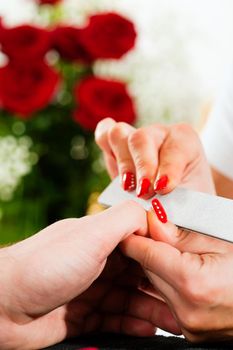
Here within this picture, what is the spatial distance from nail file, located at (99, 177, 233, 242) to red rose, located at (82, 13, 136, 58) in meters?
0.58

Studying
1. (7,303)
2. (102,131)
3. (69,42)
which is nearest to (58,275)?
(7,303)

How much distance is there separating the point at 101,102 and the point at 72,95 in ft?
0.38

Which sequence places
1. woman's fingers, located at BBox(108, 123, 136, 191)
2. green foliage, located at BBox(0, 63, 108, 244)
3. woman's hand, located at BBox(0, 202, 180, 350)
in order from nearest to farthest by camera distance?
woman's hand, located at BBox(0, 202, 180, 350), woman's fingers, located at BBox(108, 123, 136, 191), green foliage, located at BBox(0, 63, 108, 244)

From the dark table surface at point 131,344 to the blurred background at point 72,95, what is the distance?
60cm

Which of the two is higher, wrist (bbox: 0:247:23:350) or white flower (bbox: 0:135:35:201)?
wrist (bbox: 0:247:23:350)

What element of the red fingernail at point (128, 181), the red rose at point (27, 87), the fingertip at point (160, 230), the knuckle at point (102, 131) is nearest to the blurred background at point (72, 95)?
the red rose at point (27, 87)

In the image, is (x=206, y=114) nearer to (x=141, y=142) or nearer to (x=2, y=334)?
(x=141, y=142)

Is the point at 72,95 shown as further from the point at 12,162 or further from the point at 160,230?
the point at 160,230

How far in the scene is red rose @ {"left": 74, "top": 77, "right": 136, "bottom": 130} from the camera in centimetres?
121

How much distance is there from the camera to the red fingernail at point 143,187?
0.73 meters

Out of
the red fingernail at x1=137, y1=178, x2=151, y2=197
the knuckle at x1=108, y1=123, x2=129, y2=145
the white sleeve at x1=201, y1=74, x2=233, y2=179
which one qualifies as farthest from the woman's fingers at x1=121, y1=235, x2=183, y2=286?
the white sleeve at x1=201, y1=74, x2=233, y2=179

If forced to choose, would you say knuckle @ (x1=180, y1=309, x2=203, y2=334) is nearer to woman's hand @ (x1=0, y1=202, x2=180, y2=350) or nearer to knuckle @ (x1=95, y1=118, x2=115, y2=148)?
woman's hand @ (x1=0, y1=202, x2=180, y2=350)

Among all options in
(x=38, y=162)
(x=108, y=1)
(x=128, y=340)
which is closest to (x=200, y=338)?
(x=128, y=340)

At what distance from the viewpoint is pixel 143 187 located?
73cm
